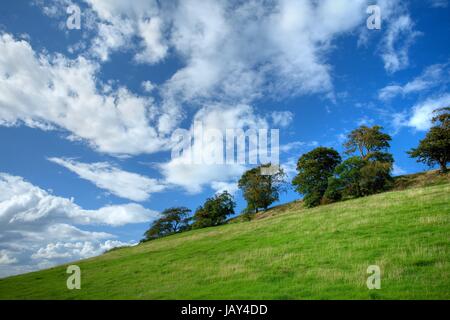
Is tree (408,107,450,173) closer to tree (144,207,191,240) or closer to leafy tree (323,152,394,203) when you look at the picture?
leafy tree (323,152,394,203)

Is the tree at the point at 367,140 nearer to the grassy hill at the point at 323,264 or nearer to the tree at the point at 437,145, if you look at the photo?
the tree at the point at 437,145

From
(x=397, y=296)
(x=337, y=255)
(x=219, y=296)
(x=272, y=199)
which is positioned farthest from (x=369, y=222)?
(x=272, y=199)

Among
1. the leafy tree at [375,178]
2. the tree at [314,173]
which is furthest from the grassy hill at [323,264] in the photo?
the tree at [314,173]

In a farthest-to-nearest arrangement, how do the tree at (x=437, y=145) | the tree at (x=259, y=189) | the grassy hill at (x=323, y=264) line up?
1. the tree at (x=259, y=189)
2. the tree at (x=437, y=145)
3. the grassy hill at (x=323, y=264)

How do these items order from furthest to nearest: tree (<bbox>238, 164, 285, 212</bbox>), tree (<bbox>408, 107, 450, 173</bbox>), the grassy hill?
1. tree (<bbox>238, 164, 285, 212</bbox>)
2. tree (<bbox>408, 107, 450, 173</bbox>)
3. the grassy hill

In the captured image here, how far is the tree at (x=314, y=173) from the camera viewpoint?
202ft

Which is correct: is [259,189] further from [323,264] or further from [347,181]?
[323,264]

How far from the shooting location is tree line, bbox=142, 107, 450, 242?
5503 centimetres

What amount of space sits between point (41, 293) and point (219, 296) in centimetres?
1951

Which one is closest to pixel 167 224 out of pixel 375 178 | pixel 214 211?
pixel 214 211

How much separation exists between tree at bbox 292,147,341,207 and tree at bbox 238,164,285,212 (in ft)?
39.1

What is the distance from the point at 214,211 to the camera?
8162 centimetres

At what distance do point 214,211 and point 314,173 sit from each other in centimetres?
3095

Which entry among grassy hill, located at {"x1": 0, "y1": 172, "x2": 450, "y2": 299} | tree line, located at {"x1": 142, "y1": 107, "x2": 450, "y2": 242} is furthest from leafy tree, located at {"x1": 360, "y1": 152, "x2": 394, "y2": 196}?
grassy hill, located at {"x1": 0, "y1": 172, "x2": 450, "y2": 299}
